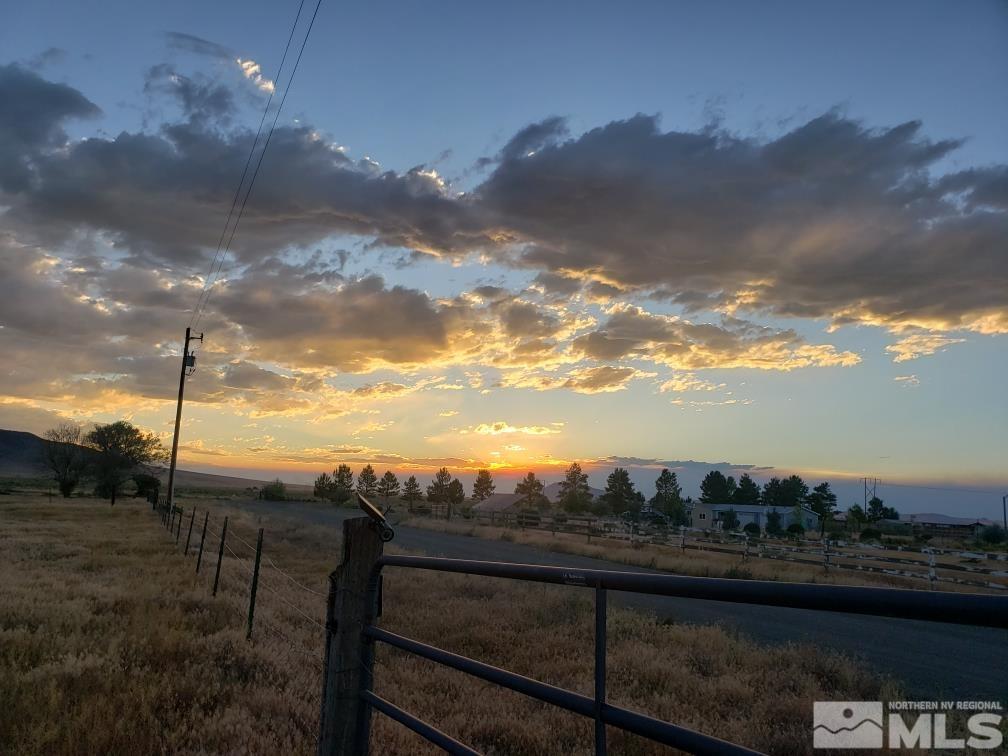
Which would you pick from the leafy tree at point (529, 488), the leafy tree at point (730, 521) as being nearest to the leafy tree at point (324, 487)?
the leafy tree at point (529, 488)

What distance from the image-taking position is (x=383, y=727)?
6133mm

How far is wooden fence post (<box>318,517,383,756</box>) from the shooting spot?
12.5ft

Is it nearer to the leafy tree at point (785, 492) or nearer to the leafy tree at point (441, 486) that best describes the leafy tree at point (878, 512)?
the leafy tree at point (785, 492)

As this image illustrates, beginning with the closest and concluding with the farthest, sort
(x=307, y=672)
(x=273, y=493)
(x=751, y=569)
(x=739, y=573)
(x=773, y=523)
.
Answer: (x=307, y=672), (x=739, y=573), (x=751, y=569), (x=773, y=523), (x=273, y=493)

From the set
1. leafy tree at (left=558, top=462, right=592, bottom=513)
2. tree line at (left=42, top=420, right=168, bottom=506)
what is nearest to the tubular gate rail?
tree line at (left=42, top=420, right=168, bottom=506)

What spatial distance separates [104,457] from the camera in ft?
Result: 254

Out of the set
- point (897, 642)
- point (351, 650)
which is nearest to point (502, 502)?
point (897, 642)

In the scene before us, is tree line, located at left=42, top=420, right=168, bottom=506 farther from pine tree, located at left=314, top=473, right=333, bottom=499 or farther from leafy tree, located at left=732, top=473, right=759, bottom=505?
leafy tree, located at left=732, top=473, right=759, bottom=505

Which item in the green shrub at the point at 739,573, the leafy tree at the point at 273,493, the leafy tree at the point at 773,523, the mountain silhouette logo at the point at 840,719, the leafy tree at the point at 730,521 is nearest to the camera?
the mountain silhouette logo at the point at 840,719

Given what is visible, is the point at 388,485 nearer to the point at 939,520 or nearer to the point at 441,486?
the point at 441,486

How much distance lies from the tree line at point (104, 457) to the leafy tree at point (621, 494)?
67.0 meters

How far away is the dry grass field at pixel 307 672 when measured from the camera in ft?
19.1

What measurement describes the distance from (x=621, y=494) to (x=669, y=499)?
328 inches

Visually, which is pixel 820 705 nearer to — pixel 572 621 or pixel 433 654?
pixel 433 654
